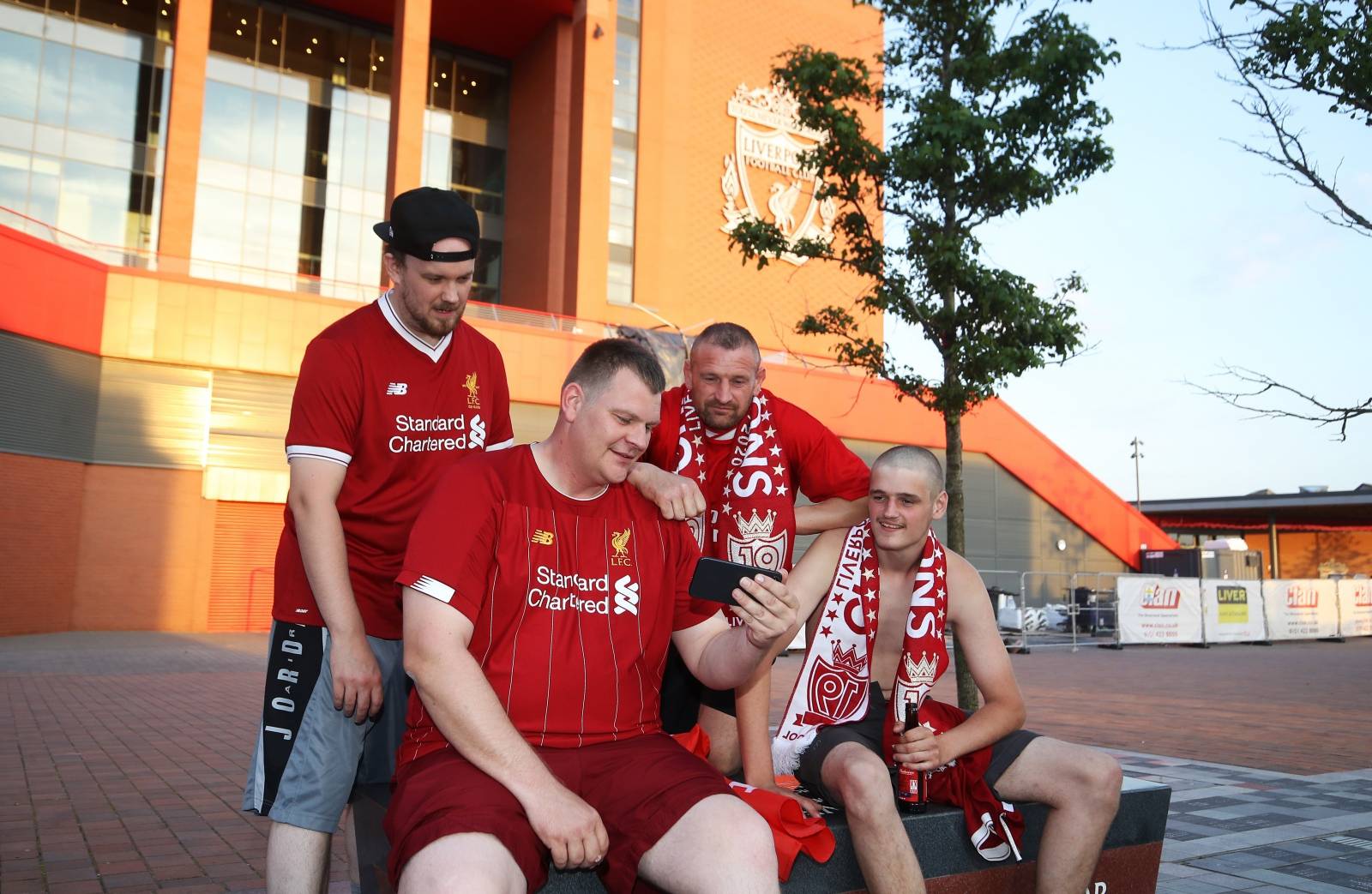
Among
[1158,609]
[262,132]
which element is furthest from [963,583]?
[262,132]

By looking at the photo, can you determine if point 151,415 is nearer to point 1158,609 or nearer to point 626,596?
point 626,596

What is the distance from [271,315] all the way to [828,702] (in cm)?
2147

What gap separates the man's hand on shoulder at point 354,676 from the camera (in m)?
2.74

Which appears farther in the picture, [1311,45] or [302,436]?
[1311,45]

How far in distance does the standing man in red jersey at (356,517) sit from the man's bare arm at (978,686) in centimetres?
163

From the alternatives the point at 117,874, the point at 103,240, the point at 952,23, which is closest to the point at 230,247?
the point at 103,240

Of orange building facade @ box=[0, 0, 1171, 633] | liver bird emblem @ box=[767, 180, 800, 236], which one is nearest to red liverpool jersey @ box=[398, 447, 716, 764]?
orange building facade @ box=[0, 0, 1171, 633]

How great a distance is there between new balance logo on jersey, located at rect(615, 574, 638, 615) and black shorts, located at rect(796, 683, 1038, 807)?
3.22 ft

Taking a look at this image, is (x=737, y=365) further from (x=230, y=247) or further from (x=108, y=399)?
(x=230, y=247)

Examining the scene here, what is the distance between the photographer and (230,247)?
2978 cm

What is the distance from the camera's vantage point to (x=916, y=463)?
350cm

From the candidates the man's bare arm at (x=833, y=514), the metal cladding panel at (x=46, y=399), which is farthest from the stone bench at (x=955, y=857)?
the metal cladding panel at (x=46, y=399)

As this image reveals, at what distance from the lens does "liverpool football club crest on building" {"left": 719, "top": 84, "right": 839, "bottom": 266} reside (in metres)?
34.2

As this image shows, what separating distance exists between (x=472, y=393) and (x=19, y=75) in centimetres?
3043
